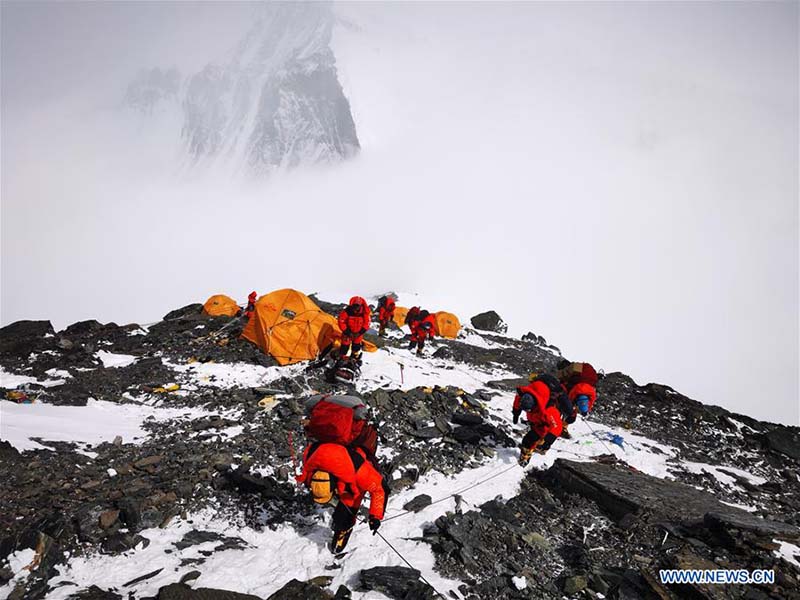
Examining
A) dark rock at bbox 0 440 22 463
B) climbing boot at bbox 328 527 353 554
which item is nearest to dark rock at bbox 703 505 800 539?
climbing boot at bbox 328 527 353 554

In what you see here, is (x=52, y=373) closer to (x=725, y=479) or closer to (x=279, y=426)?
(x=279, y=426)

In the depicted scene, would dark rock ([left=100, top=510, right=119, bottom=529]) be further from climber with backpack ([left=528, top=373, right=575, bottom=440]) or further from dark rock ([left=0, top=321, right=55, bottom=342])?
dark rock ([left=0, top=321, right=55, bottom=342])

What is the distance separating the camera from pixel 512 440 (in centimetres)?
816

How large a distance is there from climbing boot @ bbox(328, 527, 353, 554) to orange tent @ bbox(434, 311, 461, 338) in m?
21.7

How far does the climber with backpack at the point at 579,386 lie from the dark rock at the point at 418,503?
333 centimetres

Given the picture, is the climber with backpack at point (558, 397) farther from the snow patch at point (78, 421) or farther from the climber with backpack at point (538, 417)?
the snow patch at point (78, 421)

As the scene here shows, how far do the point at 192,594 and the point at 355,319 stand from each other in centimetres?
819

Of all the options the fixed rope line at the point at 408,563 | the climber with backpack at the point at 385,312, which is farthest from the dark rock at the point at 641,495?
the climber with backpack at the point at 385,312

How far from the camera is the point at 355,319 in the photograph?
11.5 meters

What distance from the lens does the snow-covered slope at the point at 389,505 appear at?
4250 millimetres

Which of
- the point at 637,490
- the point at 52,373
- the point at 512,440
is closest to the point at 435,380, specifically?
the point at 512,440

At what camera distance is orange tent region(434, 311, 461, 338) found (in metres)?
26.4

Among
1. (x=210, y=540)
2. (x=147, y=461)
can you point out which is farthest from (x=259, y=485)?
(x=147, y=461)

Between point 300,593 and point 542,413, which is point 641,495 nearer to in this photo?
point 542,413
